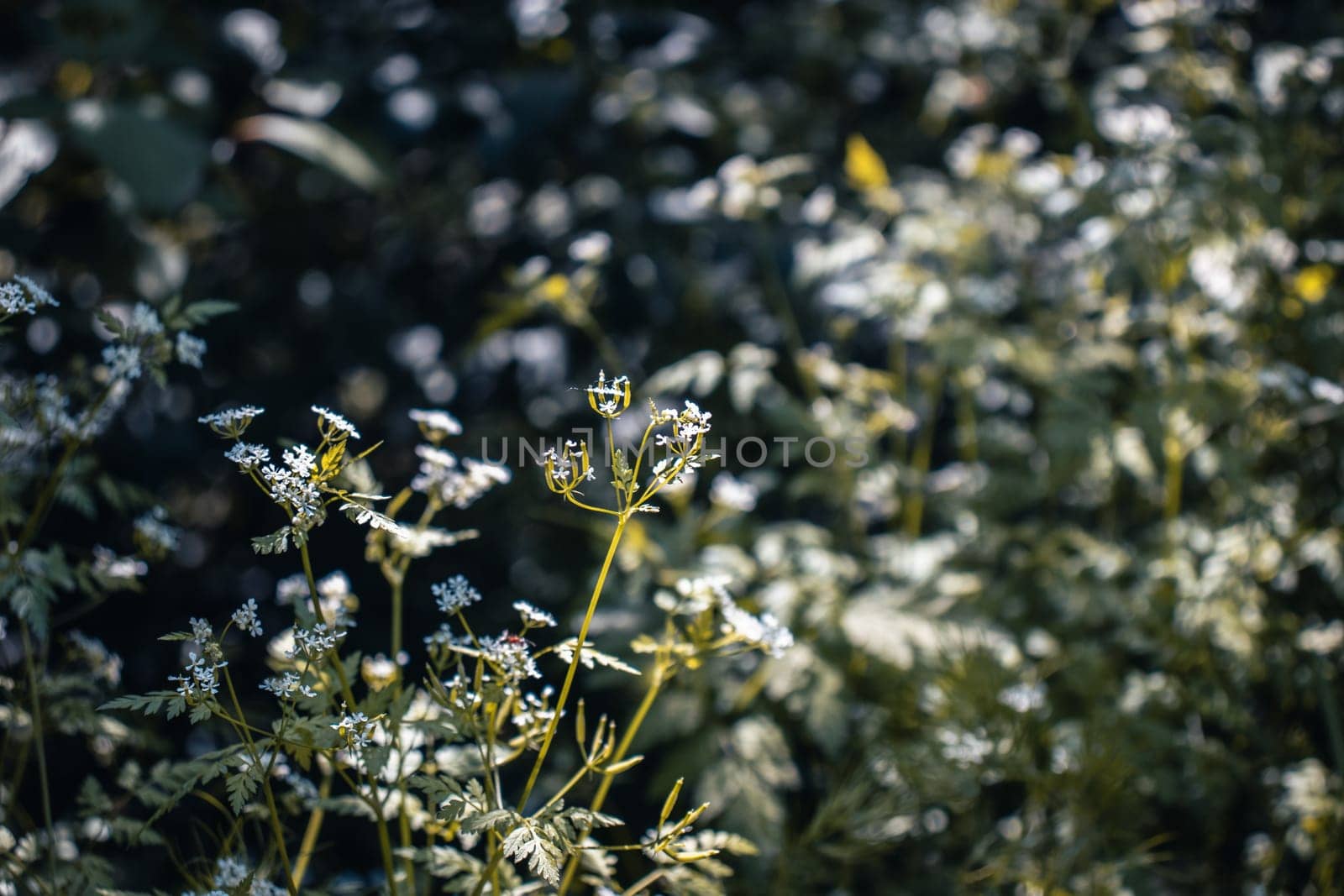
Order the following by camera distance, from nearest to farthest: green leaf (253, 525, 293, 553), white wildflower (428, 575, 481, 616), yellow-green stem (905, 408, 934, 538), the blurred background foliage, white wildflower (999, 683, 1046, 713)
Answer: green leaf (253, 525, 293, 553), white wildflower (428, 575, 481, 616), white wildflower (999, 683, 1046, 713), the blurred background foliage, yellow-green stem (905, 408, 934, 538)

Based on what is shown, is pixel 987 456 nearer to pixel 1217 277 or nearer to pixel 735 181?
pixel 1217 277

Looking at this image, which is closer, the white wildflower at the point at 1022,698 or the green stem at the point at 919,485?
the white wildflower at the point at 1022,698

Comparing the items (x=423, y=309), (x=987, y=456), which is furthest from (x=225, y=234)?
(x=987, y=456)

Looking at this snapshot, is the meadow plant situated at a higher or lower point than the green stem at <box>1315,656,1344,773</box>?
higher

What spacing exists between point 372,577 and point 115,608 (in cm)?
39

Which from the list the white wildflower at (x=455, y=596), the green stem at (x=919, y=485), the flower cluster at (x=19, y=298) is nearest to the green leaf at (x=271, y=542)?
the white wildflower at (x=455, y=596)

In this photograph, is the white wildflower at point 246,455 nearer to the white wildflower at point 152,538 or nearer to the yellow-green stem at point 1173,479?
the white wildflower at point 152,538

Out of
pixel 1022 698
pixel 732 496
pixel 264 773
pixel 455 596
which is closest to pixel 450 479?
pixel 455 596

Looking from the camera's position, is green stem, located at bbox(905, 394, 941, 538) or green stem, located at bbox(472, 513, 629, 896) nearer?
green stem, located at bbox(472, 513, 629, 896)

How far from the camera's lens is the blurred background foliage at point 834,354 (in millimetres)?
1225

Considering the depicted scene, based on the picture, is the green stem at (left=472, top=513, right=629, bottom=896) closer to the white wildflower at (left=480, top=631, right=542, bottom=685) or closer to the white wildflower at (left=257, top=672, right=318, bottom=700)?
the white wildflower at (left=480, top=631, right=542, bottom=685)

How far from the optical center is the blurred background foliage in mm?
1225

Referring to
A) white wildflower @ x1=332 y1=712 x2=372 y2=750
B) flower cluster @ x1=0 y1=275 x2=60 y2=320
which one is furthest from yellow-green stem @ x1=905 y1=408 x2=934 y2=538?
flower cluster @ x1=0 y1=275 x2=60 y2=320

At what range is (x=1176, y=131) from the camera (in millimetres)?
1412
